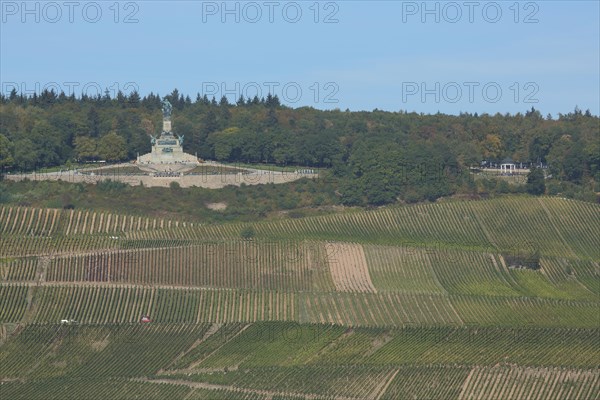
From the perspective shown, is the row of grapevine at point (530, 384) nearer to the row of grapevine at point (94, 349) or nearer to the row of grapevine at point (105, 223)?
the row of grapevine at point (94, 349)

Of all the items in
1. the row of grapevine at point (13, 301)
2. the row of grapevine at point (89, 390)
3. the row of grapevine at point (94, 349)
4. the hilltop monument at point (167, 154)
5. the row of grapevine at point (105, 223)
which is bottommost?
the row of grapevine at point (89, 390)

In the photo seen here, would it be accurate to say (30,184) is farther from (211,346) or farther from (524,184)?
(211,346)

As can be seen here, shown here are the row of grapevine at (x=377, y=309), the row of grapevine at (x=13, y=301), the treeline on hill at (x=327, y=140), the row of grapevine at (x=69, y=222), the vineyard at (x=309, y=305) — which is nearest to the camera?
the vineyard at (x=309, y=305)

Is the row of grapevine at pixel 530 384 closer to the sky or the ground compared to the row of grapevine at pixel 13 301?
closer to the ground

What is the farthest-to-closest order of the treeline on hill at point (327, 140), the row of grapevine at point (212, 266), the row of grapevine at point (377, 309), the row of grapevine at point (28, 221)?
the treeline on hill at point (327, 140), the row of grapevine at point (28, 221), the row of grapevine at point (212, 266), the row of grapevine at point (377, 309)

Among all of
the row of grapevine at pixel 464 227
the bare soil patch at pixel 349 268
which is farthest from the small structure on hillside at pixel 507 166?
the bare soil patch at pixel 349 268

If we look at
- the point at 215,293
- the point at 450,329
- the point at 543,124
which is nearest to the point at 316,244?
the point at 215,293

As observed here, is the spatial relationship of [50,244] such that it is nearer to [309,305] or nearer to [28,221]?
[28,221]

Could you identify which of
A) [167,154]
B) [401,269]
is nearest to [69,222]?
[401,269]
